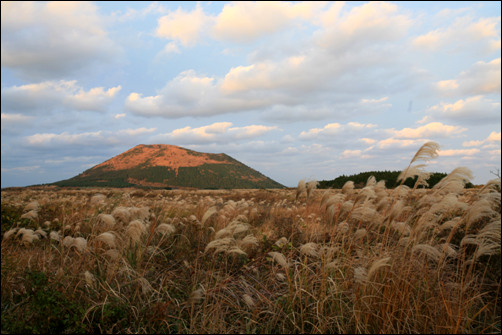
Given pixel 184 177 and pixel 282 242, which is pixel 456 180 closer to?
pixel 282 242

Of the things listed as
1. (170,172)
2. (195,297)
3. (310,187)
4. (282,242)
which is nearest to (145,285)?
(195,297)

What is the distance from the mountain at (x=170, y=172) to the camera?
2616 inches

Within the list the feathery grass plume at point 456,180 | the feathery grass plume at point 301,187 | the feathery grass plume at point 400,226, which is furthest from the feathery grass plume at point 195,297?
the feathery grass plume at point 456,180

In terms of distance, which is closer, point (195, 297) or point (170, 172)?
point (195, 297)

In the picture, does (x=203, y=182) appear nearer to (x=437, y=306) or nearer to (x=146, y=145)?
(x=146, y=145)

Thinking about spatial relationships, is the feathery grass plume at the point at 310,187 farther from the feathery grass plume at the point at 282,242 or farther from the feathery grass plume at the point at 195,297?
the feathery grass plume at the point at 195,297

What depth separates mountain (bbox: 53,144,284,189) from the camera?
218 feet

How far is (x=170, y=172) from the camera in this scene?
69812 millimetres

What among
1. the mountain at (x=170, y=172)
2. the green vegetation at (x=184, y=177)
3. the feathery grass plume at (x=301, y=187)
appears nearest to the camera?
the feathery grass plume at (x=301, y=187)

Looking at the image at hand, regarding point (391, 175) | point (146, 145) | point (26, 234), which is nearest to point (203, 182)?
point (146, 145)

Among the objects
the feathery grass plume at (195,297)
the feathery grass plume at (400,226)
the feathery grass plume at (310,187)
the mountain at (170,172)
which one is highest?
the mountain at (170,172)

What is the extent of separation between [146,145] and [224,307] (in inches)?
3420

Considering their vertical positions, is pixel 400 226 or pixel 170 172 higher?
pixel 170 172

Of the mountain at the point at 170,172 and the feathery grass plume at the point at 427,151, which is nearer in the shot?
the feathery grass plume at the point at 427,151
